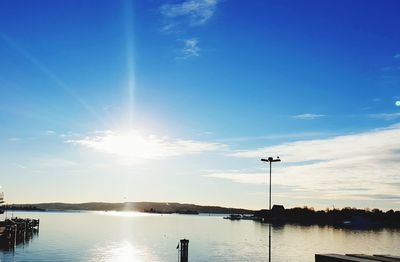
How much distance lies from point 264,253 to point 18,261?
46805mm

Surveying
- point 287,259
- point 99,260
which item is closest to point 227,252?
point 287,259

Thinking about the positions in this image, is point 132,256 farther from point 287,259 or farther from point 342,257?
point 342,257

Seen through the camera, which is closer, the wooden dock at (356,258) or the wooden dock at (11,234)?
the wooden dock at (356,258)

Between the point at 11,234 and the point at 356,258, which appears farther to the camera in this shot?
the point at 11,234

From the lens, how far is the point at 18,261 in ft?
242

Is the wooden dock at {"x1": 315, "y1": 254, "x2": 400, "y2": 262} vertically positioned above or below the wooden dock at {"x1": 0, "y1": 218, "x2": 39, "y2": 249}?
above

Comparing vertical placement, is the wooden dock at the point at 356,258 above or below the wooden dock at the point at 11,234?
above

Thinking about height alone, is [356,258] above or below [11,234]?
above

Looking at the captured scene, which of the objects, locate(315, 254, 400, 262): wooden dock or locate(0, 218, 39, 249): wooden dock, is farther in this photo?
locate(0, 218, 39, 249): wooden dock

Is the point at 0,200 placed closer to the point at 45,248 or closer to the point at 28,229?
the point at 28,229

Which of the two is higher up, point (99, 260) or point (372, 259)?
point (372, 259)

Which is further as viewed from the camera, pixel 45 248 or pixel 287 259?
pixel 45 248

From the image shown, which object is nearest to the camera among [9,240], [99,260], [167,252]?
[99,260]

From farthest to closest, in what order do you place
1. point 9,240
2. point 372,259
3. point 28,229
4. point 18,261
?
point 28,229 < point 9,240 < point 18,261 < point 372,259
